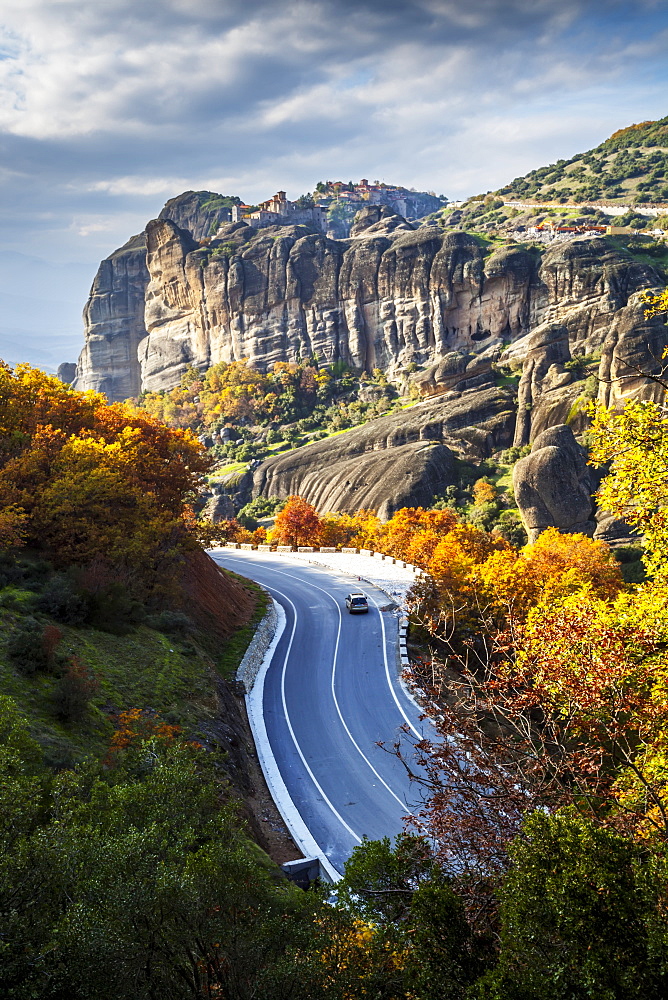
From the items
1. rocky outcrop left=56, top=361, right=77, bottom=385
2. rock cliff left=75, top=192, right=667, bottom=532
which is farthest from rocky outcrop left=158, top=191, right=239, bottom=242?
rocky outcrop left=56, top=361, right=77, bottom=385

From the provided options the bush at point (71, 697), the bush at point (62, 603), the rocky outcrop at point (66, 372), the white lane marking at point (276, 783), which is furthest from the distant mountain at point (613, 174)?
the bush at point (71, 697)

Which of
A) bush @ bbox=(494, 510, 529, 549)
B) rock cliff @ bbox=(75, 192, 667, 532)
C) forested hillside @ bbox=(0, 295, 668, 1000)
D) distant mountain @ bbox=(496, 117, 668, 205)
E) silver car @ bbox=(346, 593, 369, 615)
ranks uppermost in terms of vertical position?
distant mountain @ bbox=(496, 117, 668, 205)

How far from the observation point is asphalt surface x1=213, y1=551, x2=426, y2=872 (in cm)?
1774

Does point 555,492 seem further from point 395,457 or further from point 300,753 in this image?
point 300,753

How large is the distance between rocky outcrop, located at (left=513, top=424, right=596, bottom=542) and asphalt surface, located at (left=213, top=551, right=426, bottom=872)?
75.2 ft

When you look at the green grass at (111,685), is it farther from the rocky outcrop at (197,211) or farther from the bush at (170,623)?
the rocky outcrop at (197,211)

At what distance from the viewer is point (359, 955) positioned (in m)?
6.23

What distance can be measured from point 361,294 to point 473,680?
106772mm

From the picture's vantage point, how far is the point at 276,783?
19.0 metres

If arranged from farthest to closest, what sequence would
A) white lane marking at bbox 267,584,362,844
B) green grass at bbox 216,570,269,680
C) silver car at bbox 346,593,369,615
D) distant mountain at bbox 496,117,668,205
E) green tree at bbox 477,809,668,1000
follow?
1. distant mountain at bbox 496,117,668,205
2. silver car at bbox 346,593,369,615
3. green grass at bbox 216,570,269,680
4. white lane marking at bbox 267,584,362,844
5. green tree at bbox 477,809,668,1000

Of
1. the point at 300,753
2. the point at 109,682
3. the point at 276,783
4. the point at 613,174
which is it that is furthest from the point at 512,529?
the point at 613,174

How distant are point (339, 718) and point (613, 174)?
497 feet

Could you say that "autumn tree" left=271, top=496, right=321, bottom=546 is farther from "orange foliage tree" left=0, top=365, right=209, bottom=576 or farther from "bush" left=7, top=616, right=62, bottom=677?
"bush" left=7, top=616, right=62, bottom=677

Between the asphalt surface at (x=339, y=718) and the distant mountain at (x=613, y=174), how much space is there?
122 meters
